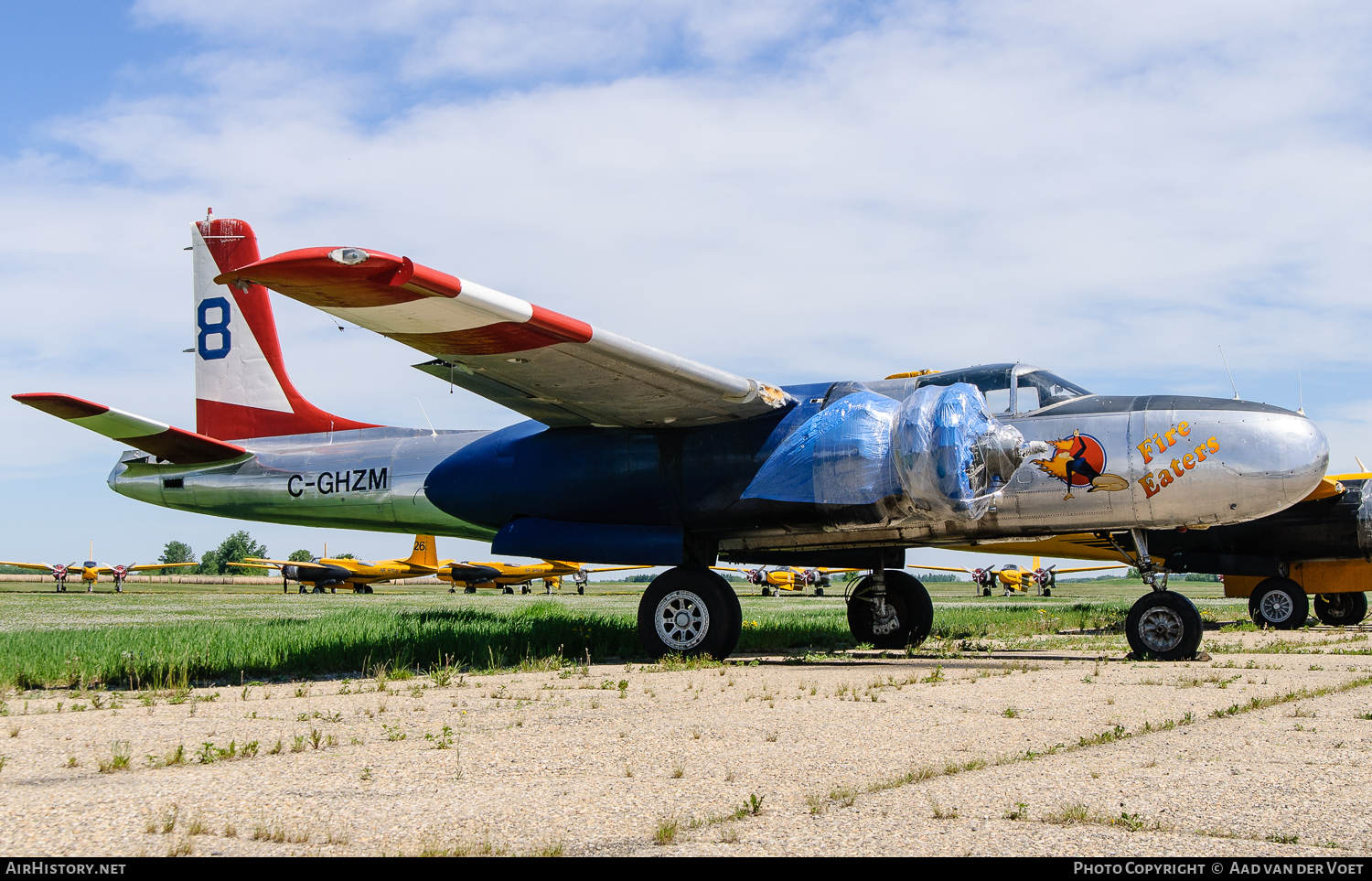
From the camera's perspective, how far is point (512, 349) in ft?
31.6

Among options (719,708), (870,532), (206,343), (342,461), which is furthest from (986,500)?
(206,343)

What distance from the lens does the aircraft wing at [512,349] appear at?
25.9 ft

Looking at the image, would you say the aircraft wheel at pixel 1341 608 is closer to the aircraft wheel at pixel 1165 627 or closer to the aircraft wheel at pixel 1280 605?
the aircraft wheel at pixel 1280 605

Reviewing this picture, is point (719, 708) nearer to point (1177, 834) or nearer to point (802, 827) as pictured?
point (802, 827)

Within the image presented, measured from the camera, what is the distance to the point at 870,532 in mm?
11320

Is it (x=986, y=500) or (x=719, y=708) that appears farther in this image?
(x=986, y=500)

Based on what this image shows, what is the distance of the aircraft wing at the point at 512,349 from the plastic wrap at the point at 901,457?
79cm

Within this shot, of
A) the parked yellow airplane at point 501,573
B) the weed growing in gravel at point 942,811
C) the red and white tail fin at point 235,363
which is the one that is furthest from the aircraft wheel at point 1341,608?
the parked yellow airplane at point 501,573

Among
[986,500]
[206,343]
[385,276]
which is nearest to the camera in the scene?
[385,276]

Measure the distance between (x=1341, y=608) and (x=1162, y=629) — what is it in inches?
522

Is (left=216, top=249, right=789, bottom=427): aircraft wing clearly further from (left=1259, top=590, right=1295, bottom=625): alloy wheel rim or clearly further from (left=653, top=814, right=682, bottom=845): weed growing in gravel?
(left=1259, top=590, right=1295, bottom=625): alloy wheel rim

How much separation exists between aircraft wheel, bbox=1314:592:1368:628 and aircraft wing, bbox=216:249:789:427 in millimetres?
16091

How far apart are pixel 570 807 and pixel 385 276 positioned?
504cm

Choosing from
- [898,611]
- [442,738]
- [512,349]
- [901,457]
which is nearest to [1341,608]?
[898,611]
